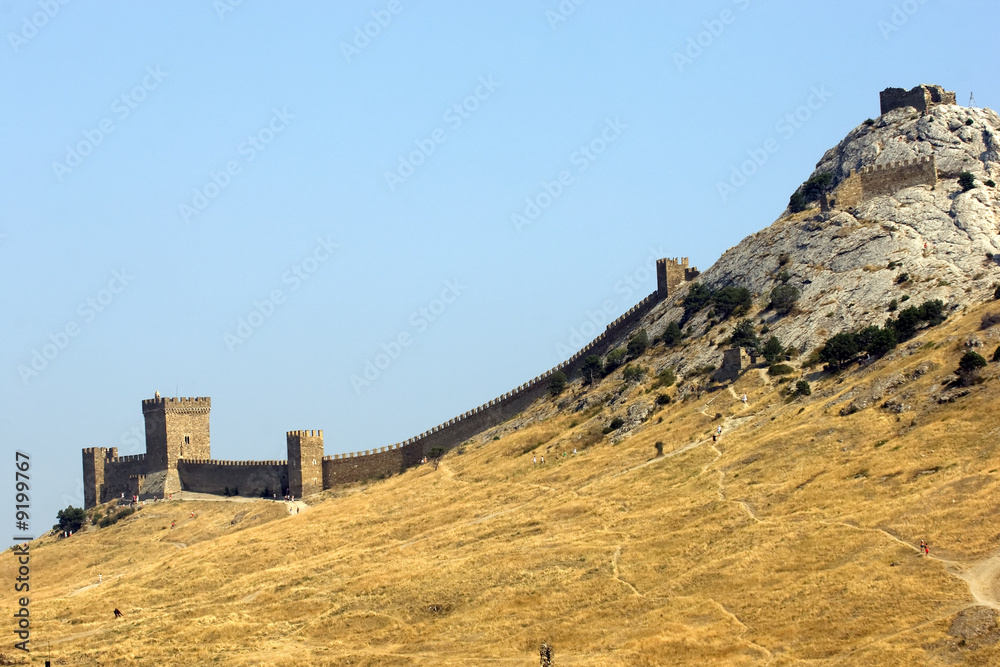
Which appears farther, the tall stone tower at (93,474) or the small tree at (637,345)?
the tall stone tower at (93,474)

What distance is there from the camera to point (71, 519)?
276ft

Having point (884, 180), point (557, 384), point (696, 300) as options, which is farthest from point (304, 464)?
point (884, 180)

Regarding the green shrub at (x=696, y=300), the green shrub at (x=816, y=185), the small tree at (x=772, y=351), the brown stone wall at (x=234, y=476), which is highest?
the green shrub at (x=816, y=185)

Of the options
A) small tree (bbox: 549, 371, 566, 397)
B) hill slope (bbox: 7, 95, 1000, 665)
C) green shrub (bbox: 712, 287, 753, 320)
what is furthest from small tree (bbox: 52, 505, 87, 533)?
green shrub (bbox: 712, 287, 753, 320)

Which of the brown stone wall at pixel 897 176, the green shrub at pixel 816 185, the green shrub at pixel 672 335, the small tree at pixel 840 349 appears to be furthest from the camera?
the green shrub at pixel 816 185

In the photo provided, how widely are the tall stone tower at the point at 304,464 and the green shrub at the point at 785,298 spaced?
30559 mm

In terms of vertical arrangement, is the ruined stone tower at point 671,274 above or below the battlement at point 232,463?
above

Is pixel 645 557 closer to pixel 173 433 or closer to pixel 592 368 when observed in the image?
pixel 592 368

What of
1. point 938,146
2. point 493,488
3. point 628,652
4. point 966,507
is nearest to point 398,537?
point 493,488

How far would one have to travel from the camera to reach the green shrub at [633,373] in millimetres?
75375

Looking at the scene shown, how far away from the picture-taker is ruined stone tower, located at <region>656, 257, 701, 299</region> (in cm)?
8544

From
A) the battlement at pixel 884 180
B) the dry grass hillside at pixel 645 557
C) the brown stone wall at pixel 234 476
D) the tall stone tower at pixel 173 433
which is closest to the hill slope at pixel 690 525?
the dry grass hillside at pixel 645 557

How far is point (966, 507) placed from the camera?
43.8 m

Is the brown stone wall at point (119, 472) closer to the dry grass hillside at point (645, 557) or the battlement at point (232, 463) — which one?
the battlement at point (232, 463)
